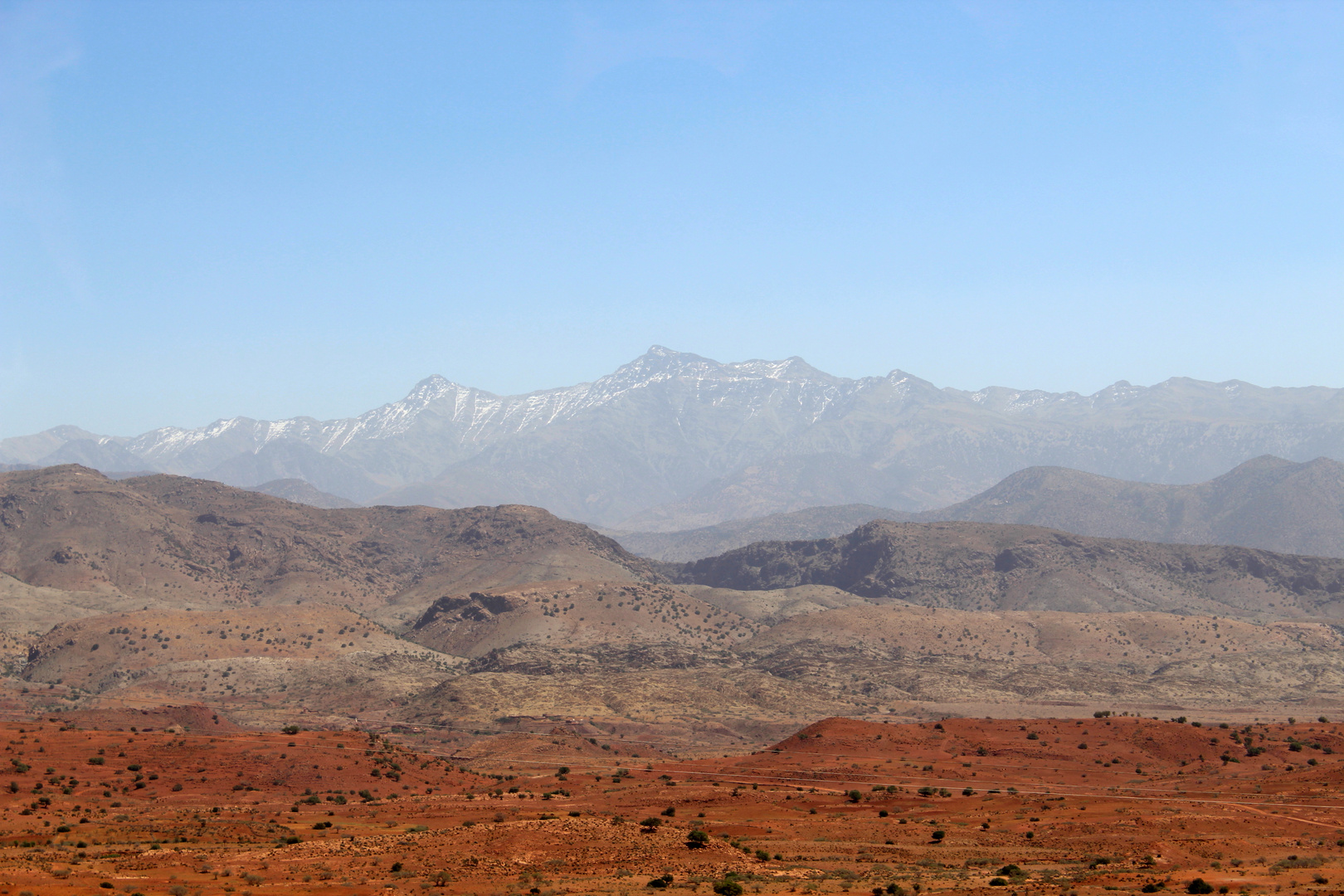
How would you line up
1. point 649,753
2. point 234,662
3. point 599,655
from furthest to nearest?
point 599,655 → point 234,662 → point 649,753

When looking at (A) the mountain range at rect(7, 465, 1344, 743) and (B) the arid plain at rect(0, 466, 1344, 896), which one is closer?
(B) the arid plain at rect(0, 466, 1344, 896)

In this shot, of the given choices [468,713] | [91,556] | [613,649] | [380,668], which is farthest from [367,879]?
[91,556]

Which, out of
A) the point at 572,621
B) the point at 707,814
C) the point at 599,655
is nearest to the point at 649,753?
the point at 707,814

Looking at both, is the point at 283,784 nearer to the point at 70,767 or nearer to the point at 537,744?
the point at 70,767

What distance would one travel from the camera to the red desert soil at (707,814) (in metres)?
37.4

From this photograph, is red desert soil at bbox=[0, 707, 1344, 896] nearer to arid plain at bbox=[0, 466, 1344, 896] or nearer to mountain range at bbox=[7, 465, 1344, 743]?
arid plain at bbox=[0, 466, 1344, 896]

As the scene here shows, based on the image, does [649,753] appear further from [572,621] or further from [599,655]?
[572,621]

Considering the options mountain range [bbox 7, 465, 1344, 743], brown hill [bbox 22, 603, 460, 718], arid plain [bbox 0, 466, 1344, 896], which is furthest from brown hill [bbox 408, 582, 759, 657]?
brown hill [bbox 22, 603, 460, 718]

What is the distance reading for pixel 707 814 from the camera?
172 ft

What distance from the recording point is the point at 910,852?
43125 millimetres

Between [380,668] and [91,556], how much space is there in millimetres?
81971

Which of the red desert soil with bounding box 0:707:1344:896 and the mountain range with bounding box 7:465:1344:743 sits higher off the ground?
the red desert soil with bounding box 0:707:1344:896

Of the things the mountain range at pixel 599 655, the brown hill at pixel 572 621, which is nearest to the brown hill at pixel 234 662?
the mountain range at pixel 599 655

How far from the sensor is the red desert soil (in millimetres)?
37438
